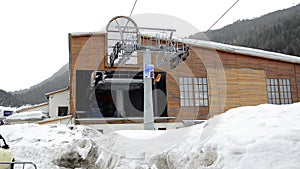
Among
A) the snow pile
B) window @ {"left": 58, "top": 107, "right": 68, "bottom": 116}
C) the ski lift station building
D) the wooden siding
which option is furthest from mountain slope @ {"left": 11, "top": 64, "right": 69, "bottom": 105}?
the snow pile

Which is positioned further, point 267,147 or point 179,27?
point 179,27

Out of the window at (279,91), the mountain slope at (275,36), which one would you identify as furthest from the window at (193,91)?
the mountain slope at (275,36)

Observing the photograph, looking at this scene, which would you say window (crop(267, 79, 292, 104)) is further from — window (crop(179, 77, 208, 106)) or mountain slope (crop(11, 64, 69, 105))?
mountain slope (crop(11, 64, 69, 105))

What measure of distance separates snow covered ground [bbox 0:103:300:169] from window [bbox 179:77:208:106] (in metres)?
10.4

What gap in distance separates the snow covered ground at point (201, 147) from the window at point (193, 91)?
34.3ft

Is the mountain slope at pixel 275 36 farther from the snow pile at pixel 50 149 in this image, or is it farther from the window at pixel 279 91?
the snow pile at pixel 50 149

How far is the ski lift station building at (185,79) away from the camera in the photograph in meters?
19.3

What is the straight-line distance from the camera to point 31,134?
12.1m

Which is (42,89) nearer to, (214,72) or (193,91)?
(193,91)

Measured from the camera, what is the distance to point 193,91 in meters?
20.4

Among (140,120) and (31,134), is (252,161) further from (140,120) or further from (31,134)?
(140,120)

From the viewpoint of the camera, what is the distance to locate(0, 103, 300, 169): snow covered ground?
4.36 m

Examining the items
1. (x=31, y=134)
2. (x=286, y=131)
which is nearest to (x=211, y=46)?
(x=31, y=134)

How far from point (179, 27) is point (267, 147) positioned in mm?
10848
